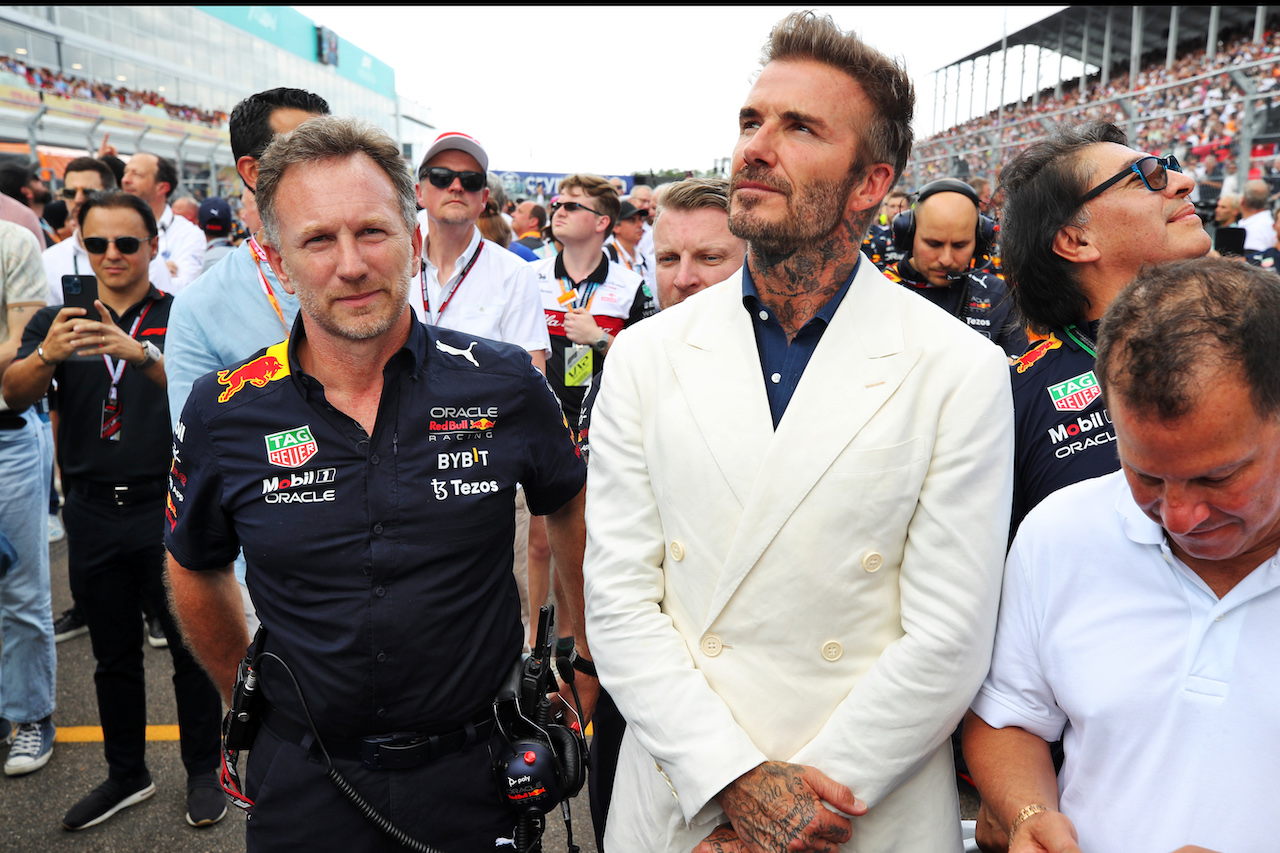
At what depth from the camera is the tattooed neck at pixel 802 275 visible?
1.82m

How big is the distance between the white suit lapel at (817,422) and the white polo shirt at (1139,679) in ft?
1.24

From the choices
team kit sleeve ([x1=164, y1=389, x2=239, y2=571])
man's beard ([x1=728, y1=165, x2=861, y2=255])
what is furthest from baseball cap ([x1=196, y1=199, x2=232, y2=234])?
man's beard ([x1=728, y1=165, x2=861, y2=255])

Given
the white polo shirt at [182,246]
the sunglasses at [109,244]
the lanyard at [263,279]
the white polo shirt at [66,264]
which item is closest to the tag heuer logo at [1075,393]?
the lanyard at [263,279]

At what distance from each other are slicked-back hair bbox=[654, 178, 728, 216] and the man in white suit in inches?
40.7

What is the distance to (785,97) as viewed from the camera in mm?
1815

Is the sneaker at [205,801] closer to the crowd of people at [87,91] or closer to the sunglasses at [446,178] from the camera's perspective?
the sunglasses at [446,178]

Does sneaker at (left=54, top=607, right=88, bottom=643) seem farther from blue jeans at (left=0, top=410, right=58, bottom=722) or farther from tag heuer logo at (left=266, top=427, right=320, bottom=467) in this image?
tag heuer logo at (left=266, top=427, right=320, bottom=467)

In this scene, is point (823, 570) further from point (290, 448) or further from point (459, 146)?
point (459, 146)

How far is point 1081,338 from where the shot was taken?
2.19m

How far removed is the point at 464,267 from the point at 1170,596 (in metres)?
3.08

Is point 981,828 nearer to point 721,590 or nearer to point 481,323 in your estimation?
point 721,590

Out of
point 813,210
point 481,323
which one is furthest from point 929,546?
point 481,323

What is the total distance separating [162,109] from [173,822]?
1913 inches

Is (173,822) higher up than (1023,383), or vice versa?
(1023,383)
